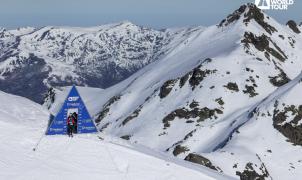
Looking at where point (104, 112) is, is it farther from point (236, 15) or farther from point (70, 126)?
point (70, 126)

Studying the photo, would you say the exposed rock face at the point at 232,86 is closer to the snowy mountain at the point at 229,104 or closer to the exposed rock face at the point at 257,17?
the snowy mountain at the point at 229,104

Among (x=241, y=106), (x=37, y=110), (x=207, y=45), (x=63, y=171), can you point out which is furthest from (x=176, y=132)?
(x=63, y=171)

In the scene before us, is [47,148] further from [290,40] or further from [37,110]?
[290,40]

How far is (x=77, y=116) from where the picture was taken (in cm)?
2438

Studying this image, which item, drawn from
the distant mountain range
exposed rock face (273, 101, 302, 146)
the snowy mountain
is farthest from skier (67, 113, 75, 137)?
exposed rock face (273, 101, 302, 146)

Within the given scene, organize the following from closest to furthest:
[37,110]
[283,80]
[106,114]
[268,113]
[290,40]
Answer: [37,110]
[268,113]
[283,80]
[106,114]
[290,40]

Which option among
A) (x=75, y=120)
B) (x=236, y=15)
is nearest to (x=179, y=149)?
(x=75, y=120)

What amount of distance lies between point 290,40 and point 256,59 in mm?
37928

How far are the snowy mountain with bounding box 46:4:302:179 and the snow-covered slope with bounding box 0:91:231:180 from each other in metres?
61.6

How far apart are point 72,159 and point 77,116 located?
382 cm

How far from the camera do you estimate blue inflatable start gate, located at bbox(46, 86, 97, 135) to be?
2378 cm

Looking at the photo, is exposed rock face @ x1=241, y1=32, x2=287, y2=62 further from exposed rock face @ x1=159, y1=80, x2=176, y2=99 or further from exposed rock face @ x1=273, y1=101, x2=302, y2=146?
exposed rock face @ x1=273, y1=101, x2=302, y2=146

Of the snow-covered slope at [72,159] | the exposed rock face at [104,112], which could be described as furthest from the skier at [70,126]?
the exposed rock face at [104,112]

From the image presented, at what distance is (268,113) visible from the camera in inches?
4562
